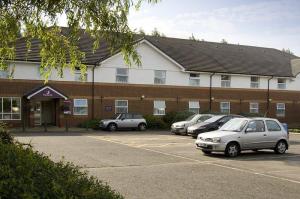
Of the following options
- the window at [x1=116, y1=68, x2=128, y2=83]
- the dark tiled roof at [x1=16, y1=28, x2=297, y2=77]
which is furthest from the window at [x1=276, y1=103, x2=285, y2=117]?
the window at [x1=116, y1=68, x2=128, y2=83]

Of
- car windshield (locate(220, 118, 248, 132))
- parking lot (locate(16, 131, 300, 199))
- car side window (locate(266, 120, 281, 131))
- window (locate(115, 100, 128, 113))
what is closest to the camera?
parking lot (locate(16, 131, 300, 199))

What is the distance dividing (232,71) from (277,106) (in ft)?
24.1

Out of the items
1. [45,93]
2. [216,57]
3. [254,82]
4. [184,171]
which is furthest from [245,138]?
[216,57]

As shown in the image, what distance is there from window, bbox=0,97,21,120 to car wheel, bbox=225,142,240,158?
69.5 ft

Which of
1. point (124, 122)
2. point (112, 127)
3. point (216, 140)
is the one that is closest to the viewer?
point (216, 140)

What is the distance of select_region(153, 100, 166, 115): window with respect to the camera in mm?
41094

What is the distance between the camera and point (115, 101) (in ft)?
128

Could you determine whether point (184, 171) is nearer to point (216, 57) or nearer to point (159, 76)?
point (159, 76)

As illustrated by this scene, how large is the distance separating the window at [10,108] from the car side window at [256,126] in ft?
69.7

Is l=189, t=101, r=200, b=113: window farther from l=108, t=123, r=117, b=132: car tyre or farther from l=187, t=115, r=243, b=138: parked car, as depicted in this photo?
l=187, t=115, r=243, b=138: parked car

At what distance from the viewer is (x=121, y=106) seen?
129ft

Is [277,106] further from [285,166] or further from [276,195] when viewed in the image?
[276,195]

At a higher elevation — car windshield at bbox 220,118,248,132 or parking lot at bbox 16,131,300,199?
car windshield at bbox 220,118,248,132

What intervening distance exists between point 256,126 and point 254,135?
434 mm
